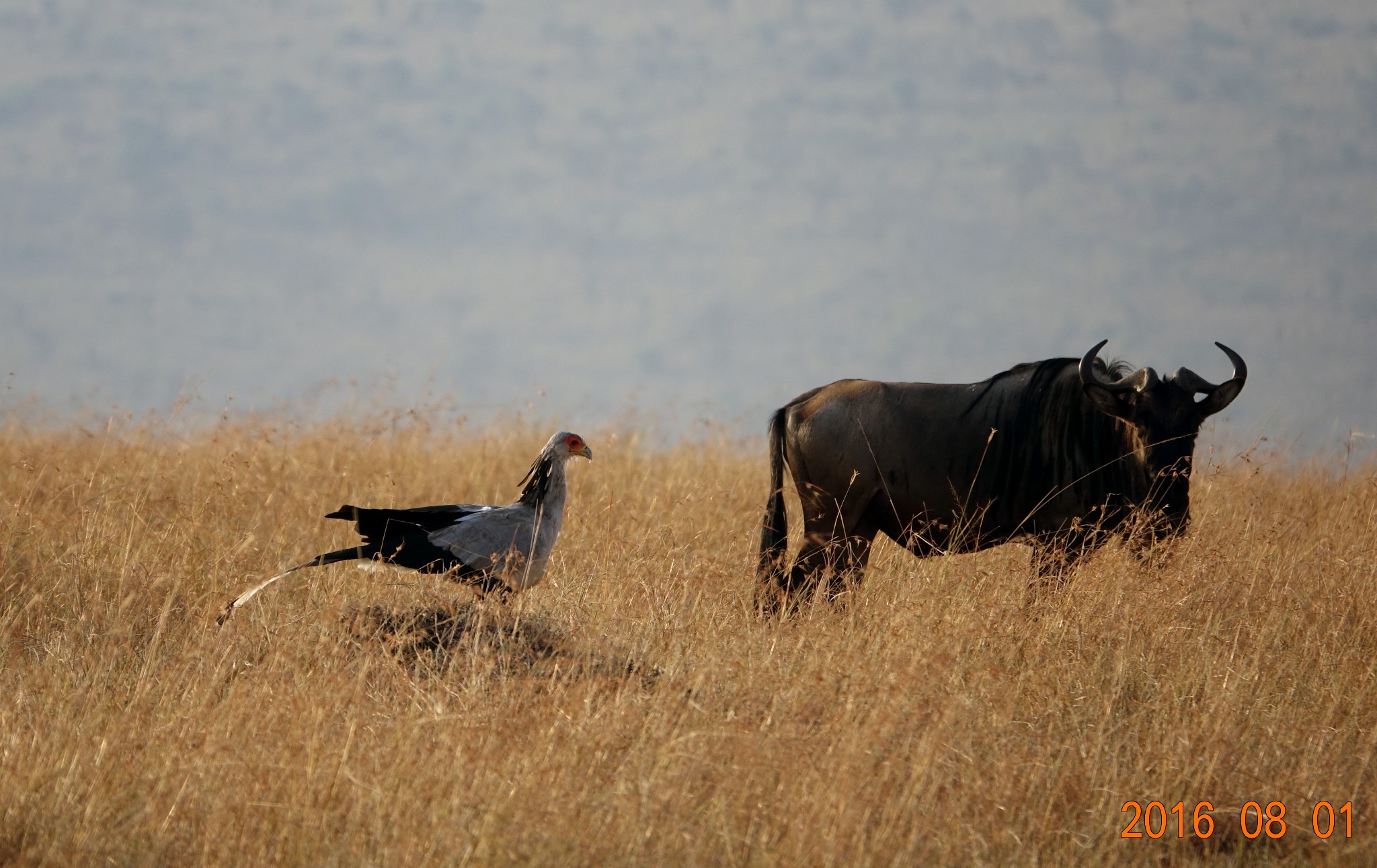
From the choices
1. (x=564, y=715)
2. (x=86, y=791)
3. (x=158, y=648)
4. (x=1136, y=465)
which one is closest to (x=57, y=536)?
(x=158, y=648)

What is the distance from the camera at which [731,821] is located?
322cm

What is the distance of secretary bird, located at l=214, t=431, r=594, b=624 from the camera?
506 centimetres

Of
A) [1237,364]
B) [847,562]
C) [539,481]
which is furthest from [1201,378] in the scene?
[539,481]

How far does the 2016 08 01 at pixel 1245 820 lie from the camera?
11.6 ft

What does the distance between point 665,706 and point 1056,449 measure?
327cm

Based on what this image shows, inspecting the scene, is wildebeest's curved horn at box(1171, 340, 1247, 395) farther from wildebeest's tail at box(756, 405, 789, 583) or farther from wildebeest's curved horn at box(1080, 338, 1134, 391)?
wildebeest's tail at box(756, 405, 789, 583)

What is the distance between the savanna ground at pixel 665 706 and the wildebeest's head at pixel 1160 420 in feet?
1.05

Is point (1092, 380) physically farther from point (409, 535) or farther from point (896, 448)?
point (409, 535)

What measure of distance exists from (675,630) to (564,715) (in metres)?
1.26

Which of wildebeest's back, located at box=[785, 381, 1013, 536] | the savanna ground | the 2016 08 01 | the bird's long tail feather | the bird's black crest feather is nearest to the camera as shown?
the savanna ground

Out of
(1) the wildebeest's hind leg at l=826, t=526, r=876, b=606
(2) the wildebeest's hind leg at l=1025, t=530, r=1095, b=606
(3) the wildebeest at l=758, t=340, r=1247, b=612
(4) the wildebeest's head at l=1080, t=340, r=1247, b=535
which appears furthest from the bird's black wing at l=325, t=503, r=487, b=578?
(4) the wildebeest's head at l=1080, t=340, r=1247, b=535

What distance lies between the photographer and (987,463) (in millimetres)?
6375

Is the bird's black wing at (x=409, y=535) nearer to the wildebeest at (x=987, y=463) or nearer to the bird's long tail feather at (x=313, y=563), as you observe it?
the bird's long tail feather at (x=313, y=563)

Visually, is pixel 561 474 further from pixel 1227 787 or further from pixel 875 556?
pixel 1227 787
